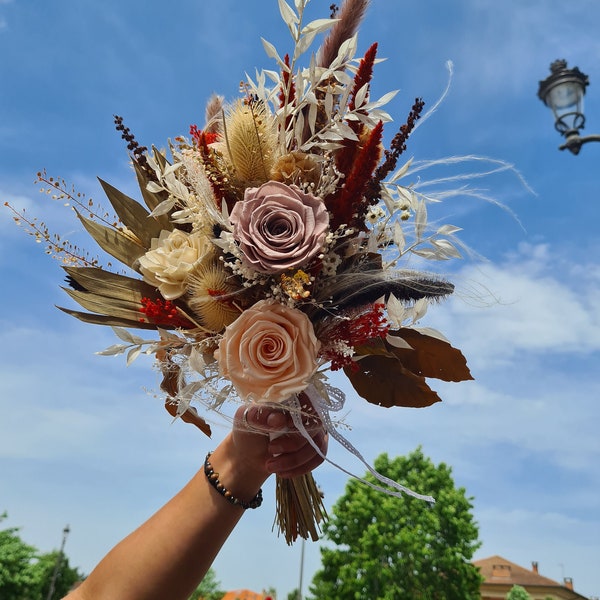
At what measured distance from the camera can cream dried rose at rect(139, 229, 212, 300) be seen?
2553 millimetres

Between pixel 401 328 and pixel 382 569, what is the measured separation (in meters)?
21.3

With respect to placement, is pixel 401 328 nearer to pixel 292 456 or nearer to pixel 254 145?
pixel 292 456

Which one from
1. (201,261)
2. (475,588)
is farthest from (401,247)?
(475,588)

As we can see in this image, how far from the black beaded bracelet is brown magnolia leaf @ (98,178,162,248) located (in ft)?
3.46

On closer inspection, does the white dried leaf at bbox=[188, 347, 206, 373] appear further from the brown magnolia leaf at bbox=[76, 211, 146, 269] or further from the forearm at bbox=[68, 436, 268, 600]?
the brown magnolia leaf at bbox=[76, 211, 146, 269]

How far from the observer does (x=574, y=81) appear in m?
6.55

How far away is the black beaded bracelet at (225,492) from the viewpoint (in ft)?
7.88

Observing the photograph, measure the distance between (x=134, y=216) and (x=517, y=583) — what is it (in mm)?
63175

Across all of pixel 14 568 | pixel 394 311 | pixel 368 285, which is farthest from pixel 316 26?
pixel 14 568

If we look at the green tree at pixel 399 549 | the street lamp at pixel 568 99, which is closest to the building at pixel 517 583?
the green tree at pixel 399 549

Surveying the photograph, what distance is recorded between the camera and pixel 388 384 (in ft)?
9.13

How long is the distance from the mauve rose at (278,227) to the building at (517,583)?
60481 millimetres

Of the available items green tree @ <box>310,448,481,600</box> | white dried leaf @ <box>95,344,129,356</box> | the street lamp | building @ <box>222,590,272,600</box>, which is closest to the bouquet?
white dried leaf @ <box>95,344,129,356</box>

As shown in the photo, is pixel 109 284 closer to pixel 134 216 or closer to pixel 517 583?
pixel 134 216
